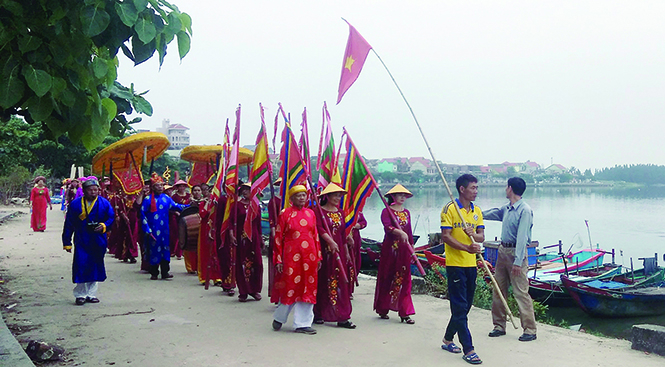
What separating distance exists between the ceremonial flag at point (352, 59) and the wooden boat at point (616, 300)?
6.97 meters

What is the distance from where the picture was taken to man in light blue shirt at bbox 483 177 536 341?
18.8 ft

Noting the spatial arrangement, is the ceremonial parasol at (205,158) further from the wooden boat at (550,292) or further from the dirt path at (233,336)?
the wooden boat at (550,292)

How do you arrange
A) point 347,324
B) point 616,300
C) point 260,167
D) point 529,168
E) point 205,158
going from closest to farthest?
1. point 347,324
2. point 260,167
3. point 616,300
4. point 205,158
5. point 529,168

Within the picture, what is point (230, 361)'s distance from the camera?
4945 mm

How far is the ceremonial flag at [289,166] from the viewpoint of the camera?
21.4ft

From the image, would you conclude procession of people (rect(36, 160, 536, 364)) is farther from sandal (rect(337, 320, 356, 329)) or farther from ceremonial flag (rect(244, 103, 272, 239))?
ceremonial flag (rect(244, 103, 272, 239))

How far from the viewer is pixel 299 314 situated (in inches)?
233

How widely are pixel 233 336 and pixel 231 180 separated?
102 inches

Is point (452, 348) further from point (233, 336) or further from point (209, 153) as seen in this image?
point (209, 153)

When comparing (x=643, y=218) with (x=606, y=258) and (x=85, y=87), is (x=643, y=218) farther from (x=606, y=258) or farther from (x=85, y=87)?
(x=85, y=87)

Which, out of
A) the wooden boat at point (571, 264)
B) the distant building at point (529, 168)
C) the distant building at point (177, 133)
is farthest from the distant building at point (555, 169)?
the wooden boat at point (571, 264)

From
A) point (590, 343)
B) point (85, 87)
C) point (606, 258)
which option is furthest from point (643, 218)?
point (85, 87)

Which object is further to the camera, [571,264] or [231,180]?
[571,264]

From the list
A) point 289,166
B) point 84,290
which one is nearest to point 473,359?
point 289,166
